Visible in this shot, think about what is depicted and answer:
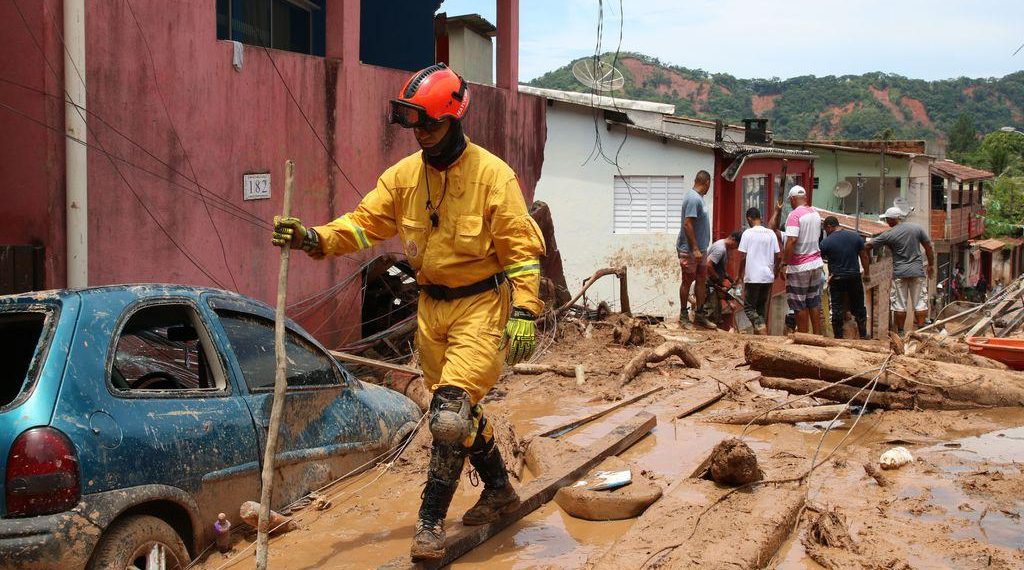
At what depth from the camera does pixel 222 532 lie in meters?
4.80

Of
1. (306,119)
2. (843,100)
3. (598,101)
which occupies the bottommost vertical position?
(306,119)

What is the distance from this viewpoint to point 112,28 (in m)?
7.79

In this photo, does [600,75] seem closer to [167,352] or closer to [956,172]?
[167,352]

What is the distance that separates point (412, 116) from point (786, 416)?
4262 millimetres

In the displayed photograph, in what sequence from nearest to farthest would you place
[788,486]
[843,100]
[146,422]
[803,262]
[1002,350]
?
[146,422] → [788,486] → [1002,350] → [803,262] → [843,100]

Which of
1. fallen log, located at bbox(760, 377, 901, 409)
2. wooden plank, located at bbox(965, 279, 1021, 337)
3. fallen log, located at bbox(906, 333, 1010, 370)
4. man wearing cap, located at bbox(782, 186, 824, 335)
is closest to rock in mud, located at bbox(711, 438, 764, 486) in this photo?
fallen log, located at bbox(760, 377, 901, 409)

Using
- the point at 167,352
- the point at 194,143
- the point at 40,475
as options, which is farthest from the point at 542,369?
the point at 40,475

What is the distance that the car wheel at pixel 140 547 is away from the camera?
4.08m

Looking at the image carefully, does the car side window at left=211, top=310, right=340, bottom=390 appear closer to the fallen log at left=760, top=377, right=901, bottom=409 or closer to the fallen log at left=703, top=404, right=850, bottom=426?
the fallen log at left=703, top=404, right=850, bottom=426

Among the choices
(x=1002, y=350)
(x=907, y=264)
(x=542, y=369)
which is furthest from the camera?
(x=907, y=264)

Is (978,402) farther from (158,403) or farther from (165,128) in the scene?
(165,128)

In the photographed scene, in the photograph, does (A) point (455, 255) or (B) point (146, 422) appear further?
(A) point (455, 255)

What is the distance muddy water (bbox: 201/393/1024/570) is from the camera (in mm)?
4926

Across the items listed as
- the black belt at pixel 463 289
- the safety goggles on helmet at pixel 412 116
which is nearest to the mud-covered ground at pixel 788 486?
the black belt at pixel 463 289
